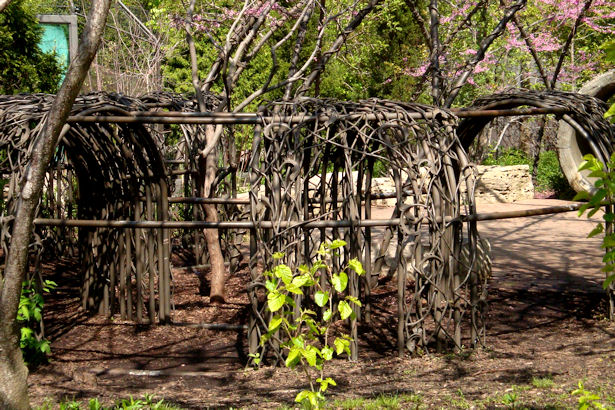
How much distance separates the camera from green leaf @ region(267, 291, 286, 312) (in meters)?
3.30

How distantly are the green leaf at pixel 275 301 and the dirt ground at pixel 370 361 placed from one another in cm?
103

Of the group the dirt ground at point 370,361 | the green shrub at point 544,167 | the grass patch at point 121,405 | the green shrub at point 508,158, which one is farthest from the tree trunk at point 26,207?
the green shrub at point 508,158

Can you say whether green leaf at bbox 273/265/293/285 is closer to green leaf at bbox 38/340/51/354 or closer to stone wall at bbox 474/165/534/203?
green leaf at bbox 38/340/51/354

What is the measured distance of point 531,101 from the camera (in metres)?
5.67

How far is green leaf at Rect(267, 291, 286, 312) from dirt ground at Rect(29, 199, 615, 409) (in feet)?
3.38

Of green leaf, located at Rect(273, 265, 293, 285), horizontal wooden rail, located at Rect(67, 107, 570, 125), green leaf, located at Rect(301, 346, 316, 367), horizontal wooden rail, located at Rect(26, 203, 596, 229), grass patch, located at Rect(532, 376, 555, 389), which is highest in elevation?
horizontal wooden rail, located at Rect(67, 107, 570, 125)

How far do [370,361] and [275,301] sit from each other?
6.74ft

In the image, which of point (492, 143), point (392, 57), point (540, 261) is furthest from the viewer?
point (492, 143)

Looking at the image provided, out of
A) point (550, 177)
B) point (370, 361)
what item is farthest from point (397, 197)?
point (550, 177)

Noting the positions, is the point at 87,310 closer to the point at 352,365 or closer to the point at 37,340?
the point at 37,340

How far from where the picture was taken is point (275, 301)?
11.0ft

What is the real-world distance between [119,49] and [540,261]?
14657 millimetres

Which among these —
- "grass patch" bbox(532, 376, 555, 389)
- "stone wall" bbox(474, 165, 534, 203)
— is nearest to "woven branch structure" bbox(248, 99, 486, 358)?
"grass patch" bbox(532, 376, 555, 389)

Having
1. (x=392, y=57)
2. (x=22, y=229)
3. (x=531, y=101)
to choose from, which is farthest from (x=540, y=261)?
(x=392, y=57)
